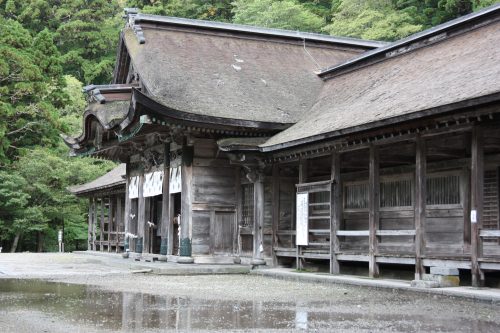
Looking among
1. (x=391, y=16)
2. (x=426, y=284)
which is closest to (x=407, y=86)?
(x=426, y=284)

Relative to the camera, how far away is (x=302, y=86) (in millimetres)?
22797

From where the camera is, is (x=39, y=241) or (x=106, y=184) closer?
(x=106, y=184)

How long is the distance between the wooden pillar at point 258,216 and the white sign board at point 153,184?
171 inches

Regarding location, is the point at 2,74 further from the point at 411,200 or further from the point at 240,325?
the point at 240,325

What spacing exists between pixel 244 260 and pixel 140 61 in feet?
23.8

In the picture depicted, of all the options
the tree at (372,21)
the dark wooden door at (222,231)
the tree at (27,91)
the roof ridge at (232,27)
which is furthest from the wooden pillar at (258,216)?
the tree at (372,21)

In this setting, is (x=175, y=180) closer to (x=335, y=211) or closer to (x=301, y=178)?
(x=301, y=178)

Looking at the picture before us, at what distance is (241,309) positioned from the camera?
983 centimetres

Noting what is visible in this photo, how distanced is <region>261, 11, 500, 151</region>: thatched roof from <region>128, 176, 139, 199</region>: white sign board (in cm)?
744

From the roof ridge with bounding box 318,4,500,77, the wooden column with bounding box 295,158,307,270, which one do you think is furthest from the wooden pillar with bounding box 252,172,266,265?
the roof ridge with bounding box 318,4,500,77

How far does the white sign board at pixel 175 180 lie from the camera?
20472 mm

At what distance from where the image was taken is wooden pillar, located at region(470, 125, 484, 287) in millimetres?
11930

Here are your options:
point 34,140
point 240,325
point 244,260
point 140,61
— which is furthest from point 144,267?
point 34,140

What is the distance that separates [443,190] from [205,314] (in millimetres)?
8279
